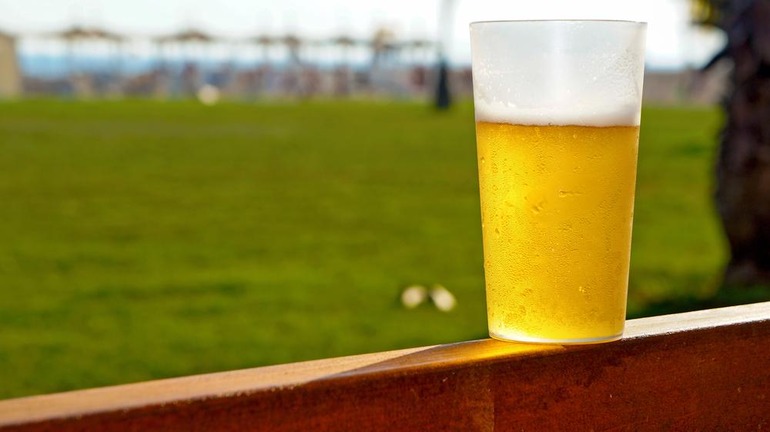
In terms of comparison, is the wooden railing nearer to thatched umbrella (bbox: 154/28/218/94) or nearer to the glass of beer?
the glass of beer

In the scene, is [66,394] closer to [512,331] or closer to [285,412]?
[285,412]

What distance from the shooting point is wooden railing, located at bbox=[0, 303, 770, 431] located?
867mm

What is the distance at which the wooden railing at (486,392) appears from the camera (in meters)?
0.87

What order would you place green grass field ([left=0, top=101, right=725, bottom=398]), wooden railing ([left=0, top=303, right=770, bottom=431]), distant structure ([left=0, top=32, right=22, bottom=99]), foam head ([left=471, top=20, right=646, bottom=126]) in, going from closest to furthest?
wooden railing ([left=0, top=303, right=770, bottom=431]) → foam head ([left=471, top=20, right=646, bottom=126]) → green grass field ([left=0, top=101, right=725, bottom=398]) → distant structure ([left=0, top=32, right=22, bottom=99])

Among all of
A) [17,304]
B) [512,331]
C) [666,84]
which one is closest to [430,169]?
[17,304]

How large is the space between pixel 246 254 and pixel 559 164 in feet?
22.7

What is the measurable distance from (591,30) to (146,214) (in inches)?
361

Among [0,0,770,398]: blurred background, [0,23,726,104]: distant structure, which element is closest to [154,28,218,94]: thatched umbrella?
[0,23,726,104]: distant structure

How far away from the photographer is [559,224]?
1149mm

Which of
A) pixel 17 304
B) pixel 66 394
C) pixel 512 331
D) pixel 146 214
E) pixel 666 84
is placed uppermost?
pixel 66 394

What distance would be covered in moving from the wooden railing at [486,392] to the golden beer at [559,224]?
4 centimetres

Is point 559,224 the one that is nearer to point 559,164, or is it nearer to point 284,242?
point 559,164

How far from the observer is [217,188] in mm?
12055

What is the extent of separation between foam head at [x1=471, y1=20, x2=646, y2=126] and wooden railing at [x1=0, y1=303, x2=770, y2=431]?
248 millimetres
